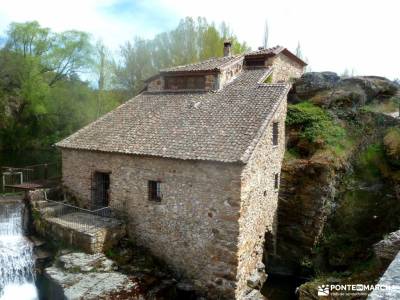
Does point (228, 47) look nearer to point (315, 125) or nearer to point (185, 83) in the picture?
point (185, 83)

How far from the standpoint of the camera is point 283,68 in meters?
20.7

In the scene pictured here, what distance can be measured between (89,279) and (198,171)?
185 inches

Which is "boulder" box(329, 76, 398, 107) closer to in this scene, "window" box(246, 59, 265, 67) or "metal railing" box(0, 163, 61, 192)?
"window" box(246, 59, 265, 67)

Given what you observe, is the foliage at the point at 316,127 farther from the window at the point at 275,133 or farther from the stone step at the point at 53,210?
the stone step at the point at 53,210

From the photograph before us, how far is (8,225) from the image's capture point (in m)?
13.5

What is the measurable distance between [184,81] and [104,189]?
6.41 metres

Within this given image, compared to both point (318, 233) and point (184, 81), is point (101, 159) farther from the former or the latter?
point (318, 233)

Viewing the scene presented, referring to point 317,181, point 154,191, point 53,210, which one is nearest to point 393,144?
point 317,181

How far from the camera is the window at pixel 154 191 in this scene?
1272 centimetres

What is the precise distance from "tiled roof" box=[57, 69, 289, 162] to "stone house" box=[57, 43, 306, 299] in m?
0.04

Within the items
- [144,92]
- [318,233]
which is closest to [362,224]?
[318,233]

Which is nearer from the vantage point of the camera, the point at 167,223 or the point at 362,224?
the point at 167,223

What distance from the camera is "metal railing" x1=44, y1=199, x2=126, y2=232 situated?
12656 millimetres

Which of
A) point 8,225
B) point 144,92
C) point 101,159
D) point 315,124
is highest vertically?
point 144,92
